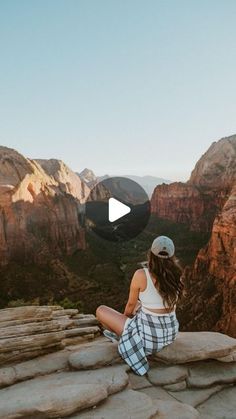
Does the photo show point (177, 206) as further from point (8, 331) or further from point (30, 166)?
point (8, 331)

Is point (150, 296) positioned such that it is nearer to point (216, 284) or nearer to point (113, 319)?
point (113, 319)

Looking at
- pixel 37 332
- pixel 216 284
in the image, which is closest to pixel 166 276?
pixel 37 332

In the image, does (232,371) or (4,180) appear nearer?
(232,371)

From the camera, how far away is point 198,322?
89.7 feet

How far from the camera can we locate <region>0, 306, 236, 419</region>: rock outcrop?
4027 millimetres

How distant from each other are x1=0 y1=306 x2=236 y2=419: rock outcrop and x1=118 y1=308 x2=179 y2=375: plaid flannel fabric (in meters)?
0.14

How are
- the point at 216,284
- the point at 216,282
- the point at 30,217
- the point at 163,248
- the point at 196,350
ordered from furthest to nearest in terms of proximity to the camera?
the point at 30,217, the point at 216,282, the point at 216,284, the point at 196,350, the point at 163,248

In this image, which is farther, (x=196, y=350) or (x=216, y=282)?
(x=216, y=282)

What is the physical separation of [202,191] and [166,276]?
275 ft

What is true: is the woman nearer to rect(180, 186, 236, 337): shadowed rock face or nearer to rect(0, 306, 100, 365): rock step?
rect(0, 306, 100, 365): rock step

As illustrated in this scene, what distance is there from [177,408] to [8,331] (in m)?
2.97

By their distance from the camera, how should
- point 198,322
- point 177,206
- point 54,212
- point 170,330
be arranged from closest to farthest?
point 170,330 < point 198,322 < point 54,212 < point 177,206

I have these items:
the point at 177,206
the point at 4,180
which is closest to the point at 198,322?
the point at 4,180

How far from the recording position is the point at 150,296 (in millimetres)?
5109
